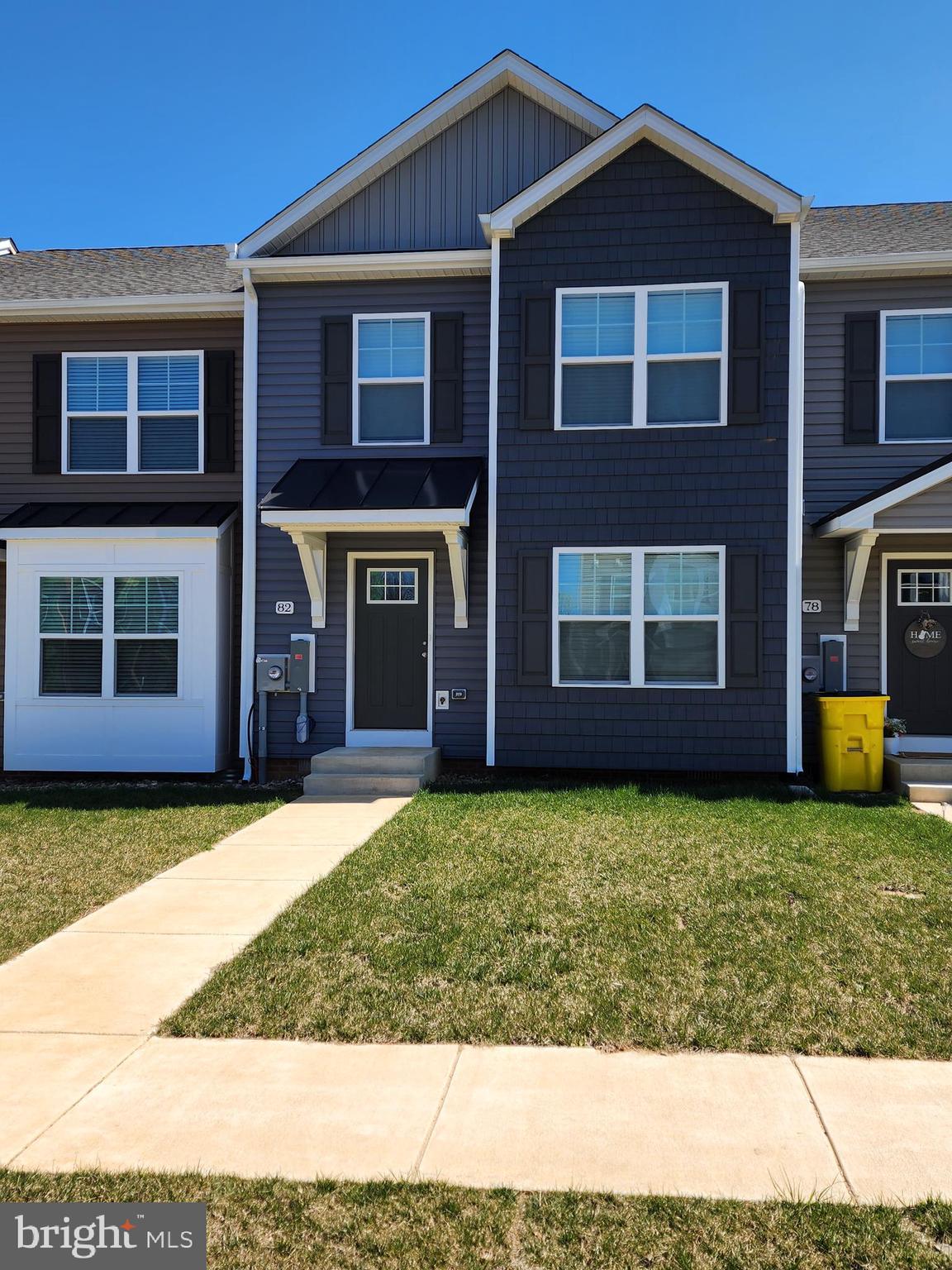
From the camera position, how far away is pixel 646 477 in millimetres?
9781

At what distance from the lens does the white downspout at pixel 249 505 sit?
10.5m

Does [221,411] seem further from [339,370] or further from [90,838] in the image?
[90,838]

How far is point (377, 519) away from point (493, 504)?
1.26 meters

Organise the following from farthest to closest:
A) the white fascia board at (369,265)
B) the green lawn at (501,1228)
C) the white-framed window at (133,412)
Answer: the white-framed window at (133,412) < the white fascia board at (369,265) < the green lawn at (501,1228)

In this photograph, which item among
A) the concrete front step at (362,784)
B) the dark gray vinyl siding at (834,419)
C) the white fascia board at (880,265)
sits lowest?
the concrete front step at (362,784)

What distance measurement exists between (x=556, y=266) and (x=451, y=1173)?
8.86m

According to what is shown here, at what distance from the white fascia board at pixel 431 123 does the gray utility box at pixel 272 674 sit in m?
4.52

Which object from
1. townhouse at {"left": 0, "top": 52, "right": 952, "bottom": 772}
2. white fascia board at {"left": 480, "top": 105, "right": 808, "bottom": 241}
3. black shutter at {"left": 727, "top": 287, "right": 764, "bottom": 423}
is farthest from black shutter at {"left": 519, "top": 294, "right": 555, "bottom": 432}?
black shutter at {"left": 727, "top": 287, "right": 764, "bottom": 423}

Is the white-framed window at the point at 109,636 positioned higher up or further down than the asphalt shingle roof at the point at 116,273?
further down

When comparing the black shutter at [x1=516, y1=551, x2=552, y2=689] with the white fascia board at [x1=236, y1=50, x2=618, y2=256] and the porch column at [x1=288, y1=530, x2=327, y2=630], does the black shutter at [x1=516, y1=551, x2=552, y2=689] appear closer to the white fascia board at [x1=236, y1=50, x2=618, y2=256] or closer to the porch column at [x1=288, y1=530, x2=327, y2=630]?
the porch column at [x1=288, y1=530, x2=327, y2=630]

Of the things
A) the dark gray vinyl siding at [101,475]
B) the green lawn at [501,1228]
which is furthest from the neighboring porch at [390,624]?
the green lawn at [501,1228]

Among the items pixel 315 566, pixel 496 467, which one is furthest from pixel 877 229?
pixel 315 566

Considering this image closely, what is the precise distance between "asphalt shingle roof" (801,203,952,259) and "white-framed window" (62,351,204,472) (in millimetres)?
7333

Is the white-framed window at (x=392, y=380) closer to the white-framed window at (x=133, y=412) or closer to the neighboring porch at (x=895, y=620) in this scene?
the white-framed window at (x=133, y=412)
